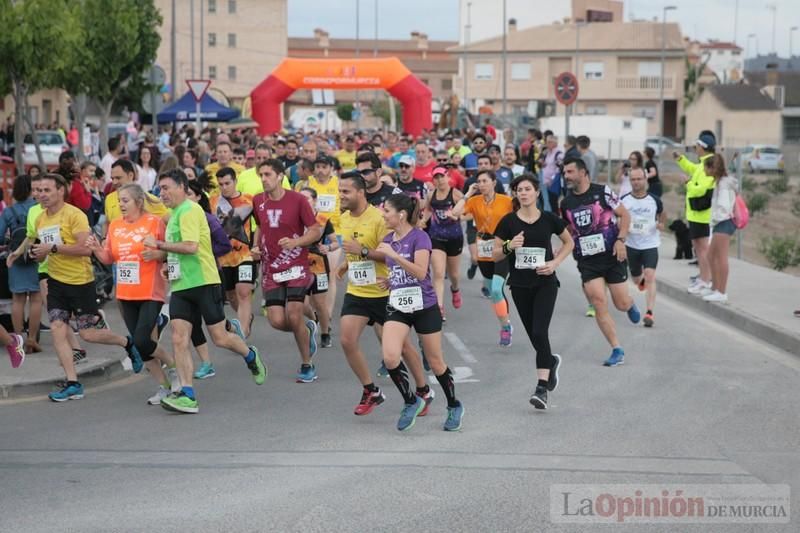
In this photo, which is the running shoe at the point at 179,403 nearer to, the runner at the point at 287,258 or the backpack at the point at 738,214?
the runner at the point at 287,258

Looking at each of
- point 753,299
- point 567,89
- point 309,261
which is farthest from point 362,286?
point 567,89

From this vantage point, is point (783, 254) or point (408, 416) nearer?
point (408, 416)

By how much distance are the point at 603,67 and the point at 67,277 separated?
7618cm

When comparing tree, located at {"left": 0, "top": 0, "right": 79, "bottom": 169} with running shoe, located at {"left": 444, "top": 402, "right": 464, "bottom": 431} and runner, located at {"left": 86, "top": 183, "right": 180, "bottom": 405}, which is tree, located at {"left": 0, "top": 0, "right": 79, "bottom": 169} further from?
running shoe, located at {"left": 444, "top": 402, "right": 464, "bottom": 431}

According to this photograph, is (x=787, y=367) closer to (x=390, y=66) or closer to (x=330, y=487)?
(x=330, y=487)

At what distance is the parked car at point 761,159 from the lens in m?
56.7

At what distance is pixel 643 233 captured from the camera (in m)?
14.6

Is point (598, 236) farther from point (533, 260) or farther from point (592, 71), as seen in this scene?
point (592, 71)

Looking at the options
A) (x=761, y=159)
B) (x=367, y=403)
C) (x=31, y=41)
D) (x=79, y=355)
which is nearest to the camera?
(x=367, y=403)

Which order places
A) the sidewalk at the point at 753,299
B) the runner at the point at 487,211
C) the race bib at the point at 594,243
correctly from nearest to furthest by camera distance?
the race bib at the point at 594,243, the runner at the point at 487,211, the sidewalk at the point at 753,299

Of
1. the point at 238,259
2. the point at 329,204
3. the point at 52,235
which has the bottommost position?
the point at 238,259

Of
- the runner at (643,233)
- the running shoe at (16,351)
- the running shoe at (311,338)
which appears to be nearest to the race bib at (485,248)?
the runner at (643,233)

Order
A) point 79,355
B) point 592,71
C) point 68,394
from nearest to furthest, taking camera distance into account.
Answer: point 68,394 < point 79,355 < point 592,71

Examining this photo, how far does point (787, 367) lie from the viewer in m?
12.0
